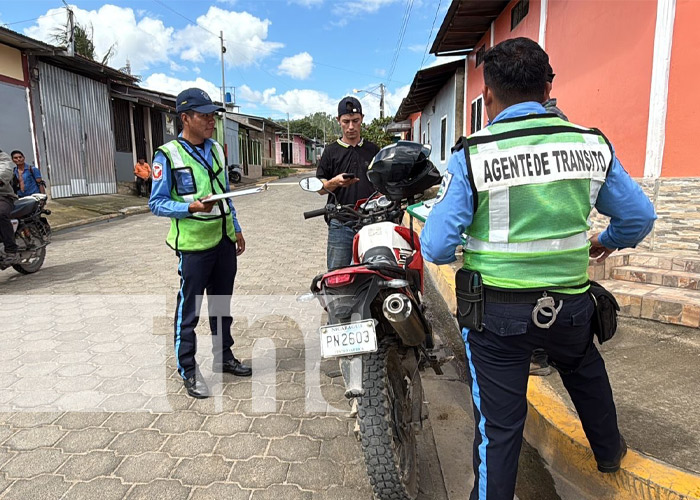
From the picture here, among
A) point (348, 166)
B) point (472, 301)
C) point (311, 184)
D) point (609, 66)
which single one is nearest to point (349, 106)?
point (348, 166)

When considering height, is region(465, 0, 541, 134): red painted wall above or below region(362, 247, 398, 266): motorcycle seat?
above

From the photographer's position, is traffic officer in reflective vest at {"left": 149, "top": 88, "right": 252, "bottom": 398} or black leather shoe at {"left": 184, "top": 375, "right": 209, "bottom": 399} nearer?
traffic officer in reflective vest at {"left": 149, "top": 88, "right": 252, "bottom": 398}

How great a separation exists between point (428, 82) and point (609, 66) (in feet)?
32.4

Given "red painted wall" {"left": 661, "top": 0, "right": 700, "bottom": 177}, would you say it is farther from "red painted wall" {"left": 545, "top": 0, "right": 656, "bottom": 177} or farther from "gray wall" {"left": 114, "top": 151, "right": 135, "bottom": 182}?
"gray wall" {"left": 114, "top": 151, "right": 135, "bottom": 182}

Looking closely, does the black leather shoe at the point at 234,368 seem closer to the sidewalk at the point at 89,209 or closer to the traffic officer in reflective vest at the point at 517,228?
the traffic officer in reflective vest at the point at 517,228

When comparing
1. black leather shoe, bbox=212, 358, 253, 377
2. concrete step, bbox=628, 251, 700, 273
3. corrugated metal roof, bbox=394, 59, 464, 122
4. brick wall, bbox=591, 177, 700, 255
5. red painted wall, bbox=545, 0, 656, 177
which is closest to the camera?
black leather shoe, bbox=212, 358, 253, 377

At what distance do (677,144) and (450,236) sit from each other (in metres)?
4.06

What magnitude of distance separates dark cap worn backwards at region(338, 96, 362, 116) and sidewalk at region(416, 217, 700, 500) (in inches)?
88.5

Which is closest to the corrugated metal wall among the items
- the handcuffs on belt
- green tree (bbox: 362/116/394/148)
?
the handcuffs on belt

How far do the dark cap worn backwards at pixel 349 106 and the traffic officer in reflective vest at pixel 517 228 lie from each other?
1949mm

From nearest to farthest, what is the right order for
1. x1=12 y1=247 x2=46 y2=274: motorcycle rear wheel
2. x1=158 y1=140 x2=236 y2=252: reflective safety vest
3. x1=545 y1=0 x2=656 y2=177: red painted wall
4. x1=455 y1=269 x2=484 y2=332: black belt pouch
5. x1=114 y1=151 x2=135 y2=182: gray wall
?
x1=455 y1=269 x2=484 y2=332: black belt pouch
x1=158 y1=140 x2=236 y2=252: reflective safety vest
x1=545 y1=0 x2=656 y2=177: red painted wall
x1=12 y1=247 x2=46 y2=274: motorcycle rear wheel
x1=114 y1=151 x2=135 y2=182: gray wall

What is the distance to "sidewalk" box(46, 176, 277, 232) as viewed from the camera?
1130cm

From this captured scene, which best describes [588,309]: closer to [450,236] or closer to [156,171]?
[450,236]

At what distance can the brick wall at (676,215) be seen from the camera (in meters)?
4.45
